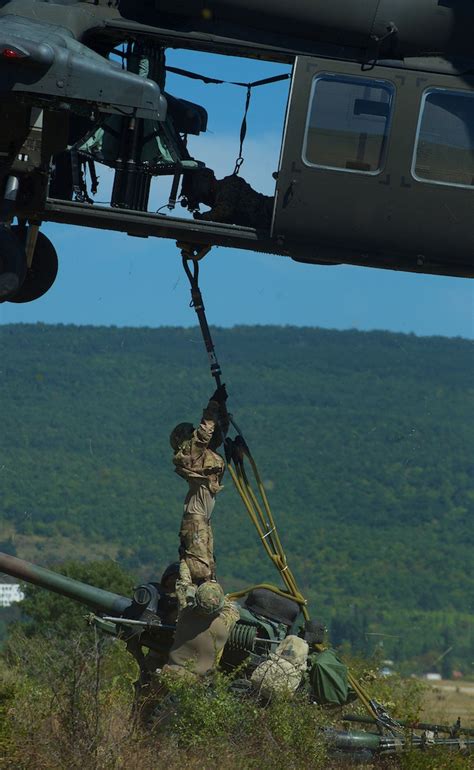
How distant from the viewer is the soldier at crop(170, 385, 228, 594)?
40.5 ft

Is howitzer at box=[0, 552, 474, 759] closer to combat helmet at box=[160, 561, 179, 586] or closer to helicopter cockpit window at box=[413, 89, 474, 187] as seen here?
combat helmet at box=[160, 561, 179, 586]

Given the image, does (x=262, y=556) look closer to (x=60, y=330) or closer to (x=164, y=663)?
(x=60, y=330)

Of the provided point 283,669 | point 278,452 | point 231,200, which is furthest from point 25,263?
point 278,452

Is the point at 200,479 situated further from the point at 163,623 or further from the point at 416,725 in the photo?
the point at 416,725

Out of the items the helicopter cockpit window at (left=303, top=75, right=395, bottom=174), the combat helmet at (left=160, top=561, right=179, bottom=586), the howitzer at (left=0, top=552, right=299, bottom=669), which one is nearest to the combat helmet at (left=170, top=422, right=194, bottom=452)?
the combat helmet at (left=160, top=561, right=179, bottom=586)

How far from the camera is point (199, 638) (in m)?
12.0

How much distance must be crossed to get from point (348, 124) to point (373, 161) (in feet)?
1.18

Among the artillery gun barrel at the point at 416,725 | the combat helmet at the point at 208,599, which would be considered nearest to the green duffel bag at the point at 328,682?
the artillery gun barrel at the point at 416,725

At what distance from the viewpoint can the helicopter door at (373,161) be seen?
437 inches

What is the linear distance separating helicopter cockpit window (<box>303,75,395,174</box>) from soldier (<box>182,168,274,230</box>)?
0.98 metres

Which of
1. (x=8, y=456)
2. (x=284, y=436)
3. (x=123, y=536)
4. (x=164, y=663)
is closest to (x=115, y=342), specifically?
(x=284, y=436)

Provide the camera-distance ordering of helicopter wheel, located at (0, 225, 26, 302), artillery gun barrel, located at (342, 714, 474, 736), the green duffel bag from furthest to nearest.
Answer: artillery gun barrel, located at (342, 714, 474, 736) → the green duffel bag → helicopter wheel, located at (0, 225, 26, 302)

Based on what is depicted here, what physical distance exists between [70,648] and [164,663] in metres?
1.42

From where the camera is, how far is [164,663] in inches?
494
